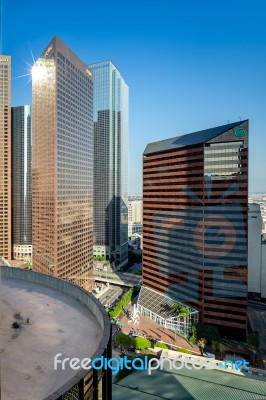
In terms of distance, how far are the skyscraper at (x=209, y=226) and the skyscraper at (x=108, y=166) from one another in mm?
Result: 32250

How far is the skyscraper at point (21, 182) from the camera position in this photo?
61.1 metres

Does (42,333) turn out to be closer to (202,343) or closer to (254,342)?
(202,343)

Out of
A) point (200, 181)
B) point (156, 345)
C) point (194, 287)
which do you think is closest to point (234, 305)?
point (194, 287)

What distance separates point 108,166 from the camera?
6525cm

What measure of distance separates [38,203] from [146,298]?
68.1 feet

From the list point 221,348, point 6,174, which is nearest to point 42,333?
point 221,348

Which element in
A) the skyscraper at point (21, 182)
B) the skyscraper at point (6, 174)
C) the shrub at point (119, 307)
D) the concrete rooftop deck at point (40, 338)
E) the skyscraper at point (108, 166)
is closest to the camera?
the concrete rooftop deck at point (40, 338)

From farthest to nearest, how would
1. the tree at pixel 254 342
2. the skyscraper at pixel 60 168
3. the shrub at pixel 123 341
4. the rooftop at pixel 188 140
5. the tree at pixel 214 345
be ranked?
1. the skyscraper at pixel 60 168
2. the rooftop at pixel 188 140
3. the tree at pixel 254 342
4. the tree at pixel 214 345
5. the shrub at pixel 123 341

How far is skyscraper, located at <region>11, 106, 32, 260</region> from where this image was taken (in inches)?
2405

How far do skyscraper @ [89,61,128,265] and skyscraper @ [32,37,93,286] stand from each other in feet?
58.0

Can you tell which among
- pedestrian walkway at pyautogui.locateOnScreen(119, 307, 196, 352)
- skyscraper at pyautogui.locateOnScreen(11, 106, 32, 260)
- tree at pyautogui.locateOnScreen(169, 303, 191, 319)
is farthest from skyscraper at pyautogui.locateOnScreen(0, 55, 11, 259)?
tree at pyautogui.locateOnScreen(169, 303, 191, 319)

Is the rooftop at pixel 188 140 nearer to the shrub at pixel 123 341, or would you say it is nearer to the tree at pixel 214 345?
the tree at pixel 214 345

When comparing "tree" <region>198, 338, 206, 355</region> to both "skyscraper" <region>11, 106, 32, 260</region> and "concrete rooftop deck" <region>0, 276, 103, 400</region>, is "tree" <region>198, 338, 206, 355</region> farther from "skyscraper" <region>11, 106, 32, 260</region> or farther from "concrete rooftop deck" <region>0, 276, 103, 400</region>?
"skyscraper" <region>11, 106, 32, 260</region>

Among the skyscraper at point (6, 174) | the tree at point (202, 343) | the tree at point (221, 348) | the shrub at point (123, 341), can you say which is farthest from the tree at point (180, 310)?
the skyscraper at point (6, 174)
